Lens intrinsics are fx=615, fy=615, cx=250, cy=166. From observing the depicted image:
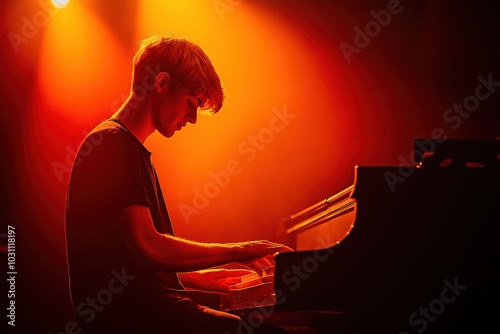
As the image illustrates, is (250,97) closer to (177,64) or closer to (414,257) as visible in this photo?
(177,64)

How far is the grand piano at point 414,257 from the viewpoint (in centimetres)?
200

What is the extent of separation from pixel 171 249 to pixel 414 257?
0.81 metres

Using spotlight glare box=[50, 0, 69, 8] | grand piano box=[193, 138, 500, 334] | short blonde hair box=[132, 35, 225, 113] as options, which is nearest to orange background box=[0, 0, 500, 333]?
spotlight glare box=[50, 0, 69, 8]

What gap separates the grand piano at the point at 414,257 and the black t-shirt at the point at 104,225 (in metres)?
0.45

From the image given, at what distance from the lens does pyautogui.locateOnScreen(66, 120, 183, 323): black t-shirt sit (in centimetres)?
204

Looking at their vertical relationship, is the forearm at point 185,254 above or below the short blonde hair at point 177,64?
below

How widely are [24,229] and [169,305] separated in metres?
2.42

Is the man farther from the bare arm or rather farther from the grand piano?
the grand piano

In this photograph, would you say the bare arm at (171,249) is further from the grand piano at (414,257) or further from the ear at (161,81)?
the ear at (161,81)

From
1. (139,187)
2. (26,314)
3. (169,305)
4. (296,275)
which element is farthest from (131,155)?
(26,314)

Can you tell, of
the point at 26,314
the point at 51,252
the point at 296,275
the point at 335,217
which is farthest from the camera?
the point at 51,252

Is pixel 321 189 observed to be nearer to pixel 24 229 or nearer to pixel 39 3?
pixel 24 229

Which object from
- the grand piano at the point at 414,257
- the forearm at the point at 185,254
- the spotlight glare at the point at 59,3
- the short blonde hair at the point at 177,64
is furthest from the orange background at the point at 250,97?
the grand piano at the point at 414,257

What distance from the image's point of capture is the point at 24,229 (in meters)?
4.13
